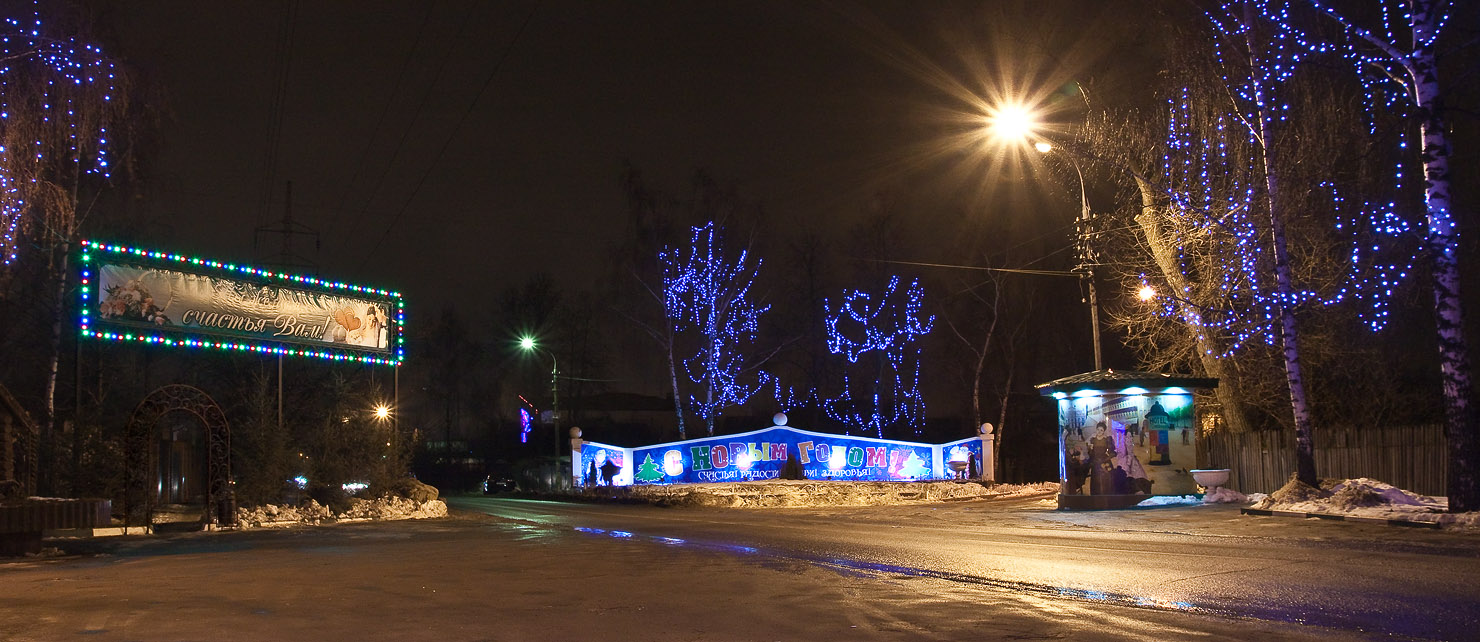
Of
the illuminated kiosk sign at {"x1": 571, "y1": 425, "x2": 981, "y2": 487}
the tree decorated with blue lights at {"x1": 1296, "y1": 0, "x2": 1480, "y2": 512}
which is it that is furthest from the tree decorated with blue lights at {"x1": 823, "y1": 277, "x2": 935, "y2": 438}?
the tree decorated with blue lights at {"x1": 1296, "y1": 0, "x2": 1480, "y2": 512}

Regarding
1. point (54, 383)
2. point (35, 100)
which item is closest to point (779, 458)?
point (54, 383)

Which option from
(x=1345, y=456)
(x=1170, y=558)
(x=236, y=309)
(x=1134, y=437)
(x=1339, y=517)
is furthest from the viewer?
(x=236, y=309)

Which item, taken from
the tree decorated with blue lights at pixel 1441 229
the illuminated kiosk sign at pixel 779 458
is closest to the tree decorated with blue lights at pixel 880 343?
the illuminated kiosk sign at pixel 779 458

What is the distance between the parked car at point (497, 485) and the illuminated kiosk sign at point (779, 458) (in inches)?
775

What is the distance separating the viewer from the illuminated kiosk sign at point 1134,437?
2320cm

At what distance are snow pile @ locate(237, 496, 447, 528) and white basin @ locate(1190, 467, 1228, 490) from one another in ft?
63.2

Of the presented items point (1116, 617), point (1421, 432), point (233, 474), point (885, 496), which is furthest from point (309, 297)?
point (1421, 432)

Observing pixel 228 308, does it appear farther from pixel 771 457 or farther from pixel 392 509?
pixel 771 457

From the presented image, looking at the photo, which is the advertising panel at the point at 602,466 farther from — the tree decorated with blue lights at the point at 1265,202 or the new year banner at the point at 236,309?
the tree decorated with blue lights at the point at 1265,202

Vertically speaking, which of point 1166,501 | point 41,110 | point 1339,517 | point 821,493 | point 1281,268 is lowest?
point 821,493

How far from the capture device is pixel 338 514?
1069 inches

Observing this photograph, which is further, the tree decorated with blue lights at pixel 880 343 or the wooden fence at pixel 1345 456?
the tree decorated with blue lights at pixel 880 343

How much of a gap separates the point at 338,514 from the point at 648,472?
44.1 ft

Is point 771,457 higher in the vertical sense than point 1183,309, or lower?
lower
